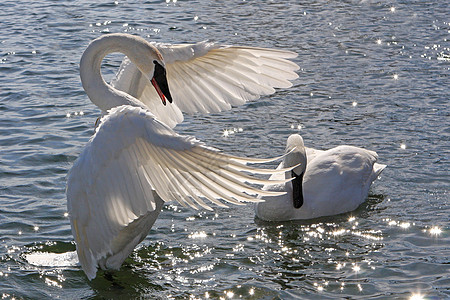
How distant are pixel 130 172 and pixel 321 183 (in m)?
3.11

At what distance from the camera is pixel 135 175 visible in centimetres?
524

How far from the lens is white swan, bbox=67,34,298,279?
4.88 meters

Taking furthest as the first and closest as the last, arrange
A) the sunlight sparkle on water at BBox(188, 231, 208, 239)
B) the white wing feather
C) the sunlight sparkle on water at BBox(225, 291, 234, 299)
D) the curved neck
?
the sunlight sparkle on water at BBox(188, 231, 208, 239) → the curved neck → the sunlight sparkle on water at BBox(225, 291, 234, 299) → the white wing feather

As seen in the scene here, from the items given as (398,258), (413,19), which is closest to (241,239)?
(398,258)

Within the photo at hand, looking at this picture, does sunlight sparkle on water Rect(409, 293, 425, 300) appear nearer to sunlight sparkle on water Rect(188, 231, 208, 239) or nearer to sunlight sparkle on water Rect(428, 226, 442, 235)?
sunlight sparkle on water Rect(428, 226, 442, 235)

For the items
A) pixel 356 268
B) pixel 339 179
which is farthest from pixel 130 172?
pixel 339 179

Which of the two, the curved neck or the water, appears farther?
the water

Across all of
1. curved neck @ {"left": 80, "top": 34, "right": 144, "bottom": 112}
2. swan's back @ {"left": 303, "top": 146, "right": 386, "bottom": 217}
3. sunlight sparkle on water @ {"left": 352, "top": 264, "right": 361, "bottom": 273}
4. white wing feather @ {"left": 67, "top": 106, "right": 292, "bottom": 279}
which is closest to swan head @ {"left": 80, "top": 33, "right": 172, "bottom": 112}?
curved neck @ {"left": 80, "top": 34, "right": 144, "bottom": 112}

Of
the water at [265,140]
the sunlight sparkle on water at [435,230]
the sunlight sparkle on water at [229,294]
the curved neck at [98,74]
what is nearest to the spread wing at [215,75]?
the curved neck at [98,74]

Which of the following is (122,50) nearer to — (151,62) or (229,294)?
(151,62)

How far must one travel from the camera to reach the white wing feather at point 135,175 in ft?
16.0

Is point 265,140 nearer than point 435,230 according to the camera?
No

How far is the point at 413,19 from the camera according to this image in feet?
43.0

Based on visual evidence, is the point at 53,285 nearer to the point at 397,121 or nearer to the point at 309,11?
the point at 397,121
